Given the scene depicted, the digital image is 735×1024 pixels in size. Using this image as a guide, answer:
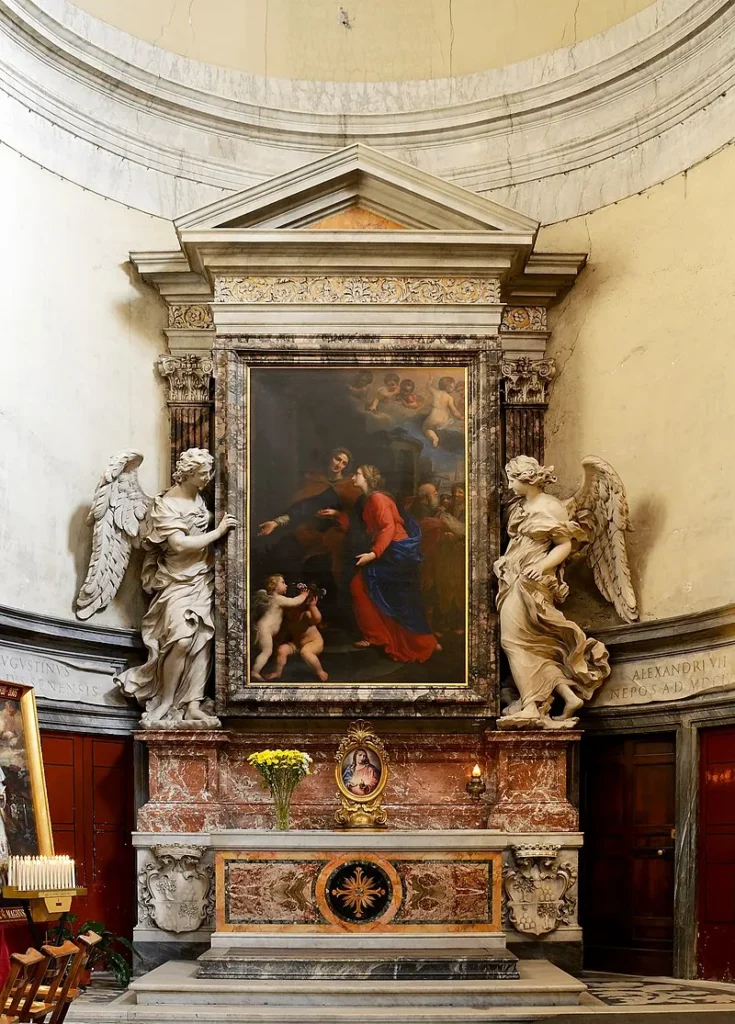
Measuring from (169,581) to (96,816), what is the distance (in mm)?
1918

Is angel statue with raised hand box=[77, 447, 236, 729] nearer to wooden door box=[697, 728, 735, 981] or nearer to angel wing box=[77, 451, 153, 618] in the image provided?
angel wing box=[77, 451, 153, 618]

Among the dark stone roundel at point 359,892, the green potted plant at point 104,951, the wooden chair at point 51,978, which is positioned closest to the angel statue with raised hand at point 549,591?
the dark stone roundel at point 359,892

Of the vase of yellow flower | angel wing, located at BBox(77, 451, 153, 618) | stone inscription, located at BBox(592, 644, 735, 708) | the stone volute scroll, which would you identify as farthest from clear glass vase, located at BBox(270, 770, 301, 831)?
stone inscription, located at BBox(592, 644, 735, 708)

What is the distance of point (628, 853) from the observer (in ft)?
38.7

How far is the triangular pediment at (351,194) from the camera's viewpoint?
12.4 meters

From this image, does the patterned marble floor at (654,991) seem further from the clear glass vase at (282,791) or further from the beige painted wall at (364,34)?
the beige painted wall at (364,34)

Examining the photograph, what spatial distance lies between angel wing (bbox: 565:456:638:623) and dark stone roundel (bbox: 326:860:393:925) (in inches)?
115

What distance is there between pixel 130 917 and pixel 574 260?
6.51 m

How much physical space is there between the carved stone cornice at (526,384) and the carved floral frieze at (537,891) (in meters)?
3.78

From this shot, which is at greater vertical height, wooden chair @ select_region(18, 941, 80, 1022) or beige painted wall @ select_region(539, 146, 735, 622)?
beige painted wall @ select_region(539, 146, 735, 622)

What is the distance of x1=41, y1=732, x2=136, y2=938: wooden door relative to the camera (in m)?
11.5

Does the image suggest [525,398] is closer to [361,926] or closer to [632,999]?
[361,926]

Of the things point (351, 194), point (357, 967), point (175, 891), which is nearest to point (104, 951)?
point (175, 891)

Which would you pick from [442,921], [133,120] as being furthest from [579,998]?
[133,120]
